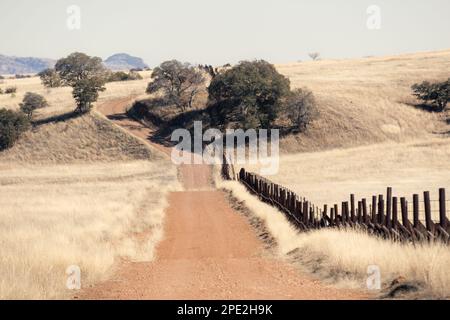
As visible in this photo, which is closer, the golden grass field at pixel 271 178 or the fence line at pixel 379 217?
the golden grass field at pixel 271 178

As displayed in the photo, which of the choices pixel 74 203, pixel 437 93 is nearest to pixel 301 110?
pixel 437 93

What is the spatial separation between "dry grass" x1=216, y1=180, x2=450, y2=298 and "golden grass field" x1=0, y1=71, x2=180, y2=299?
4.49 m

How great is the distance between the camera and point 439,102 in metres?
71.8

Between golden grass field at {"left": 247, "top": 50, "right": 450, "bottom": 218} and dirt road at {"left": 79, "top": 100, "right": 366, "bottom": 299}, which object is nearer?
dirt road at {"left": 79, "top": 100, "right": 366, "bottom": 299}

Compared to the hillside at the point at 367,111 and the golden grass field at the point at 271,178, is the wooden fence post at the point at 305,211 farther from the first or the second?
the hillside at the point at 367,111

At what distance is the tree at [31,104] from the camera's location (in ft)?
256

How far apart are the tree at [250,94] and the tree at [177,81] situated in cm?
884

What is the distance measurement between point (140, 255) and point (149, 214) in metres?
9.74

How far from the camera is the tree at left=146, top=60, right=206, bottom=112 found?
79.7m

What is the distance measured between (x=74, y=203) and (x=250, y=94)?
135 ft

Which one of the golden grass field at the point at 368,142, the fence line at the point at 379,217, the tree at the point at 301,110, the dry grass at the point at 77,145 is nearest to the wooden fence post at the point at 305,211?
the fence line at the point at 379,217

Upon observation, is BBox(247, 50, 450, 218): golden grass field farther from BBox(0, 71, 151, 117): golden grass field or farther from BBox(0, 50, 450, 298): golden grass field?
BBox(0, 71, 151, 117): golden grass field

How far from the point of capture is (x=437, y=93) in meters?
72.1

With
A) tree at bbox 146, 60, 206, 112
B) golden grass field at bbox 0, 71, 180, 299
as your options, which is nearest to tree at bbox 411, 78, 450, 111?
tree at bbox 146, 60, 206, 112
